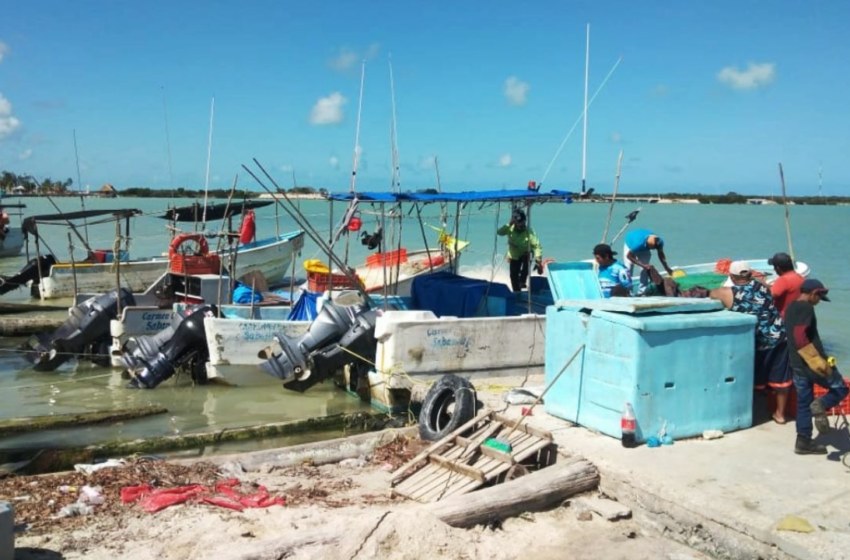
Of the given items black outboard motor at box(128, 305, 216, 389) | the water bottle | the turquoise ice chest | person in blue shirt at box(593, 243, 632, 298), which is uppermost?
person in blue shirt at box(593, 243, 632, 298)

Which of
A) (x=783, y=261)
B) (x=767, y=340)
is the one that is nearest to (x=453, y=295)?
(x=767, y=340)

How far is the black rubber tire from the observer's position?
8.02m

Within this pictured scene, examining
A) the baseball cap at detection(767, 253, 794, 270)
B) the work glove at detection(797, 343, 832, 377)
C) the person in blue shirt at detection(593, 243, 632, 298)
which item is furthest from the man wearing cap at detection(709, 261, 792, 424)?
the person in blue shirt at detection(593, 243, 632, 298)

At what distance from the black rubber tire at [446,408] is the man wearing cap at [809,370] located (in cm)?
324

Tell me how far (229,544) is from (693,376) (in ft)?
14.6

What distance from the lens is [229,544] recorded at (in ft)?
17.7

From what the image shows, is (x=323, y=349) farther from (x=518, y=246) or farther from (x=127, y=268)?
(x=127, y=268)

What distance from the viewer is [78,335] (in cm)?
1308

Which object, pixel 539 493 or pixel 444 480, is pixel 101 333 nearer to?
pixel 444 480

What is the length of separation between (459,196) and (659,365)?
15.3 ft

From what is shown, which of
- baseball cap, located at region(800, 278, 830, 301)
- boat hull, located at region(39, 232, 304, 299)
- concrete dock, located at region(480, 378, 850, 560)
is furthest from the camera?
boat hull, located at region(39, 232, 304, 299)

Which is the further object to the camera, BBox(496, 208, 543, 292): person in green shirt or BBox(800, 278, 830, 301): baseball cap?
BBox(496, 208, 543, 292): person in green shirt

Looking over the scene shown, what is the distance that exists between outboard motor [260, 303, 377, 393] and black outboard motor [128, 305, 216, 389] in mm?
1606

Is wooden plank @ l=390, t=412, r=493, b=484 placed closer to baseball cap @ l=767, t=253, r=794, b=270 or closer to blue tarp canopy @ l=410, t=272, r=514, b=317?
baseball cap @ l=767, t=253, r=794, b=270
